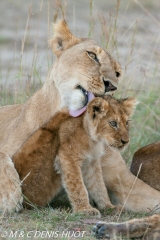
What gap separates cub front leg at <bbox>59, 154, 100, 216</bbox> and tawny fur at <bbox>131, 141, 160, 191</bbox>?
73 centimetres

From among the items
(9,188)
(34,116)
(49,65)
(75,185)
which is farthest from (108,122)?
(49,65)

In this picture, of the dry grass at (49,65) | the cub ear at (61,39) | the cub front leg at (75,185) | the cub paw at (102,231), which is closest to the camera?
the cub paw at (102,231)

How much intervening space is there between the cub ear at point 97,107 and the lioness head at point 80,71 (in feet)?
0.39

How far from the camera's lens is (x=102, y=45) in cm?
748

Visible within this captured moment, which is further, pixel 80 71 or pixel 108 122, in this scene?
pixel 80 71

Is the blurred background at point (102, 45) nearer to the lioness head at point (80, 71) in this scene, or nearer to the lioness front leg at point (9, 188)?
the lioness head at point (80, 71)

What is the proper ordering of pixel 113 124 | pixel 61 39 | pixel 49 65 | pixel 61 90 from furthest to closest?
pixel 49 65, pixel 61 39, pixel 61 90, pixel 113 124

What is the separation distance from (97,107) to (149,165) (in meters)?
0.89

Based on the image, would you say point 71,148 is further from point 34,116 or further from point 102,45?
point 102,45

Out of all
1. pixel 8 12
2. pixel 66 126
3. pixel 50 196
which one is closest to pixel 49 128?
pixel 66 126

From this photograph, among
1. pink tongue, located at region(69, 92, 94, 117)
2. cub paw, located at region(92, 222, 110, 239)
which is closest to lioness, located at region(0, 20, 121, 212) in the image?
pink tongue, located at region(69, 92, 94, 117)

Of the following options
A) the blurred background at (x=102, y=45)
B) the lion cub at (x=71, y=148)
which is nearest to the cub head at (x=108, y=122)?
the lion cub at (x=71, y=148)

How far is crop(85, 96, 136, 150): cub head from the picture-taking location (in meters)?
5.34

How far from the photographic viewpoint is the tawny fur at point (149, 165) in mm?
6043
